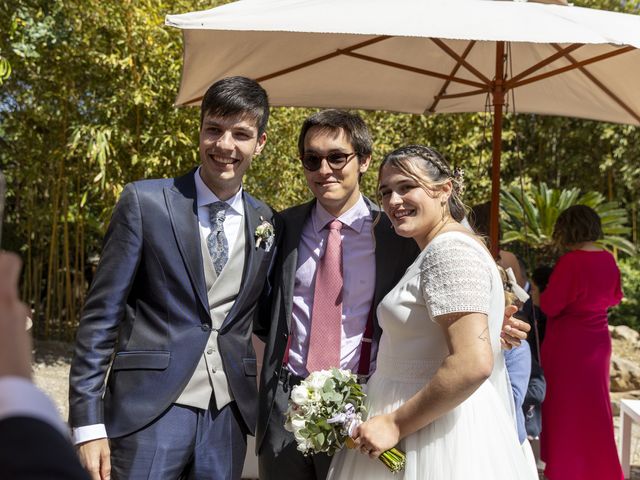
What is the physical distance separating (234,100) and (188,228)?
18.5 inches

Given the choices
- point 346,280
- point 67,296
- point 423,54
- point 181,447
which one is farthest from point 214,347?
point 67,296

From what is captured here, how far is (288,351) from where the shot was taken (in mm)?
2912

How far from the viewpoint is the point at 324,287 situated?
289 centimetres

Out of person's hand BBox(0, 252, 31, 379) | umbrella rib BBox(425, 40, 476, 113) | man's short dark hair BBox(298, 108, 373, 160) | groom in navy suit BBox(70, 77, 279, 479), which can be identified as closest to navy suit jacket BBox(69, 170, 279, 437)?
groom in navy suit BBox(70, 77, 279, 479)

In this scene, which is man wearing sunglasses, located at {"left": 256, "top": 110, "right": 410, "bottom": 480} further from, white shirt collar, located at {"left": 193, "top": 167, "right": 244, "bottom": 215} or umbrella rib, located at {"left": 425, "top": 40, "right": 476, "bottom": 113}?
umbrella rib, located at {"left": 425, "top": 40, "right": 476, "bottom": 113}

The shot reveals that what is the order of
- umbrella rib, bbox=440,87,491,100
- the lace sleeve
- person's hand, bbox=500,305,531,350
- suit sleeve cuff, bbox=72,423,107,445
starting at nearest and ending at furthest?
1. the lace sleeve
2. suit sleeve cuff, bbox=72,423,107,445
3. person's hand, bbox=500,305,531,350
4. umbrella rib, bbox=440,87,491,100

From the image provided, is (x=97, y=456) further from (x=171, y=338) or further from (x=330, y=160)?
(x=330, y=160)

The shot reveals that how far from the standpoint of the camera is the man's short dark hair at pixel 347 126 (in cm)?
302

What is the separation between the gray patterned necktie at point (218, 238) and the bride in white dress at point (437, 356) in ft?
1.78

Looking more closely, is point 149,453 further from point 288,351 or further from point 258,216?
point 258,216

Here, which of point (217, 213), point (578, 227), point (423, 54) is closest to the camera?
point (217, 213)

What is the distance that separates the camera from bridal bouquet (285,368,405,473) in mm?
2506

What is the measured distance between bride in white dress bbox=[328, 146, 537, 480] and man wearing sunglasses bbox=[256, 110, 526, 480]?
230 millimetres

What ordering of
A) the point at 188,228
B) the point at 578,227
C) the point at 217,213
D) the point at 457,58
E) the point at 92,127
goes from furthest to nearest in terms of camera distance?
the point at 92,127 → the point at 578,227 → the point at 457,58 → the point at 217,213 → the point at 188,228
